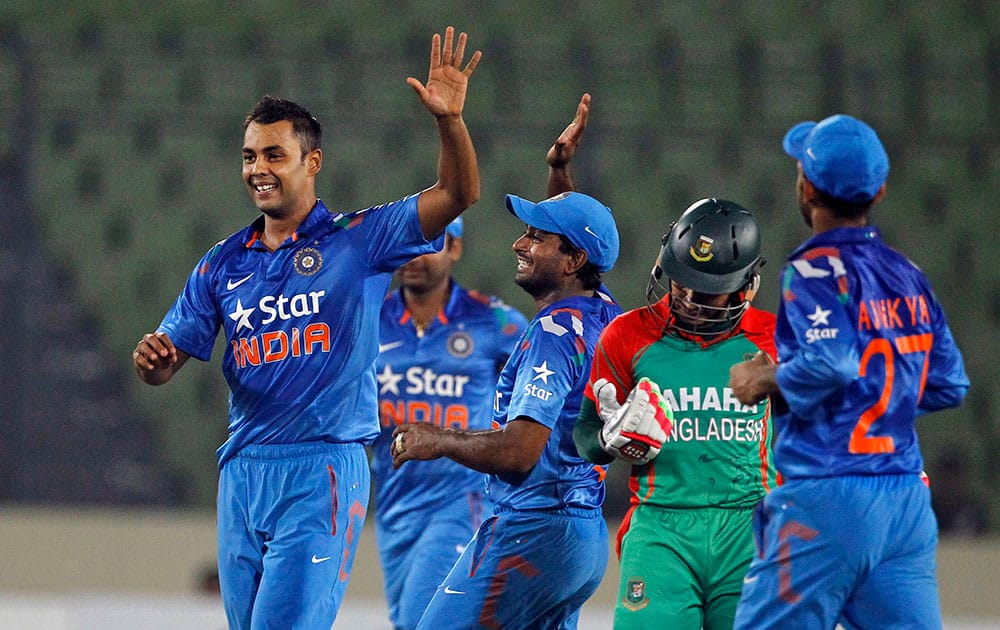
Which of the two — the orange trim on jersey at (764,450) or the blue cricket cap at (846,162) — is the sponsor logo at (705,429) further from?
the blue cricket cap at (846,162)

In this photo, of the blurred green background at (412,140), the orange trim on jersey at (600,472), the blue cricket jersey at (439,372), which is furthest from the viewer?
the blurred green background at (412,140)

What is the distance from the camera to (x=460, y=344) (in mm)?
5668

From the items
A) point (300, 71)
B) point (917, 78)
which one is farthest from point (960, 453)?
point (300, 71)

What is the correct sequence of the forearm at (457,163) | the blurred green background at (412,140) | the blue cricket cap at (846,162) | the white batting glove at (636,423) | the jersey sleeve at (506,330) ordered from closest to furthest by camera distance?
the blue cricket cap at (846,162) → the white batting glove at (636,423) → the forearm at (457,163) → the jersey sleeve at (506,330) → the blurred green background at (412,140)

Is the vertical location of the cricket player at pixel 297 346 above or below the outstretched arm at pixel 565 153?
below

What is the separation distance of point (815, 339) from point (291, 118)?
1.91m

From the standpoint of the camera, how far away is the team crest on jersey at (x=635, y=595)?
3465 mm

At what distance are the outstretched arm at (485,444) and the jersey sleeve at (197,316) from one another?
35.8 inches

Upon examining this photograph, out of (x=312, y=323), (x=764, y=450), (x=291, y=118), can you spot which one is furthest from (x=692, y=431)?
(x=291, y=118)

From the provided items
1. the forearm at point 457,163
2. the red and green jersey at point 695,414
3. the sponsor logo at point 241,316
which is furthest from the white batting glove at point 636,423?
the sponsor logo at point 241,316

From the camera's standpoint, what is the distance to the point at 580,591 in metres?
3.76

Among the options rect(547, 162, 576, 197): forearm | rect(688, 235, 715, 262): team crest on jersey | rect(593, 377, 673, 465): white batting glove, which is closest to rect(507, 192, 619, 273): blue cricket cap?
rect(688, 235, 715, 262): team crest on jersey

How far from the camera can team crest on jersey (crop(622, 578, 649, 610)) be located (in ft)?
11.4

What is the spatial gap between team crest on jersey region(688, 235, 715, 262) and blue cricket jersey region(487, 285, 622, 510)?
0.45m
